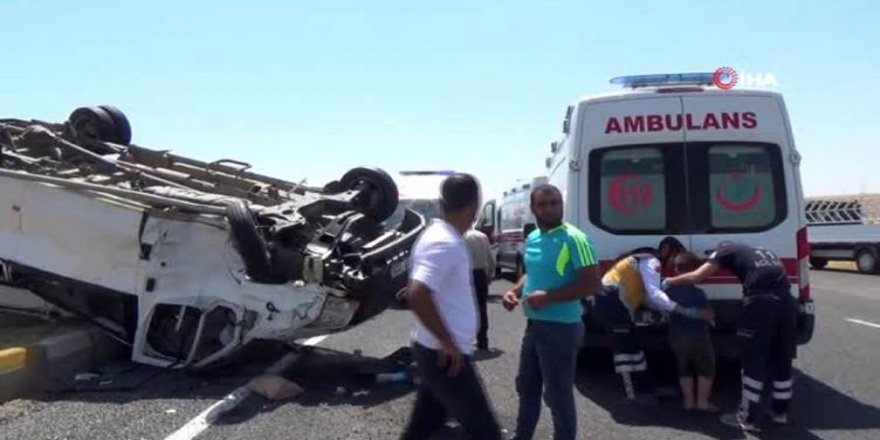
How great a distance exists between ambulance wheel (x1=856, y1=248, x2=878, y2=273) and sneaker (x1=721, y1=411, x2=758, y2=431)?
19.2 meters

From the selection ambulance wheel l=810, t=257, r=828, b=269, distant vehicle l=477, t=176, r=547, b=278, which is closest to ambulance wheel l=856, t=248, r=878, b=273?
ambulance wheel l=810, t=257, r=828, b=269

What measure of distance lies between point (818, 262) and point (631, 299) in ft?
71.8

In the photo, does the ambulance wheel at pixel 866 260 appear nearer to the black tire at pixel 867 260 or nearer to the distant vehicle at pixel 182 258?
the black tire at pixel 867 260

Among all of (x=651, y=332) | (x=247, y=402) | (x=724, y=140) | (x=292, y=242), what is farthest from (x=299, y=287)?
(x=724, y=140)

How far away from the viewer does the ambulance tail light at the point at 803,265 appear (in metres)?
7.29

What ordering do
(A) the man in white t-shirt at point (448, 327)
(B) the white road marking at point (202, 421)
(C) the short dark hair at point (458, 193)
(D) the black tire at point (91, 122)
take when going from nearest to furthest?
(A) the man in white t-shirt at point (448, 327) → (C) the short dark hair at point (458, 193) → (B) the white road marking at point (202, 421) → (D) the black tire at point (91, 122)

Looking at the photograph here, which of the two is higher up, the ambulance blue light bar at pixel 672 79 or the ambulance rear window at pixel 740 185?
the ambulance blue light bar at pixel 672 79

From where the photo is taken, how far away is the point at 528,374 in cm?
524

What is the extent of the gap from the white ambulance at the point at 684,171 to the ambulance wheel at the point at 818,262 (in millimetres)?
19891

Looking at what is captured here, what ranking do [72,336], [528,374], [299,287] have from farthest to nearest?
[72,336], [299,287], [528,374]

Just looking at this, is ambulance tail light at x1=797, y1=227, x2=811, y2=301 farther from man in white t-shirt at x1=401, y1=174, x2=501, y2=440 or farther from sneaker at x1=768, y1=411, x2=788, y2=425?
man in white t-shirt at x1=401, y1=174, x2=501, y2=440

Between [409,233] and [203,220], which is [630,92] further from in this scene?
[203,220]

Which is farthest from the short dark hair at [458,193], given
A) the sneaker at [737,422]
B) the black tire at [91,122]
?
the black tire at [91,122]

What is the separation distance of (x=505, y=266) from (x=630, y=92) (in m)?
13.0
